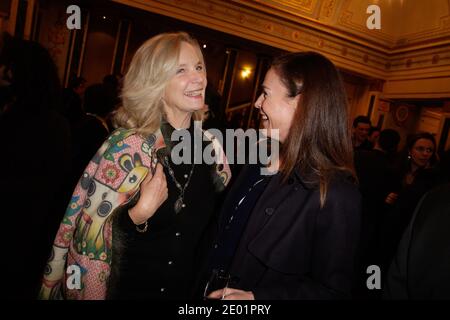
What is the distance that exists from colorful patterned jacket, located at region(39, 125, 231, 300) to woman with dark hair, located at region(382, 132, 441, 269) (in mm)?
2304

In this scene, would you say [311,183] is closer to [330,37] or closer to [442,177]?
[442,177]

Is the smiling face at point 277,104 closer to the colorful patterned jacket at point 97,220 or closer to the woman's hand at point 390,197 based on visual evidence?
the colorful patterned jacket at point 97,220

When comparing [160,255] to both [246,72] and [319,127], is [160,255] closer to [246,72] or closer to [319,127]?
[319,127]

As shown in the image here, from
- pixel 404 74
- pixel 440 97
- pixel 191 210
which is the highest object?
pixel 404 74

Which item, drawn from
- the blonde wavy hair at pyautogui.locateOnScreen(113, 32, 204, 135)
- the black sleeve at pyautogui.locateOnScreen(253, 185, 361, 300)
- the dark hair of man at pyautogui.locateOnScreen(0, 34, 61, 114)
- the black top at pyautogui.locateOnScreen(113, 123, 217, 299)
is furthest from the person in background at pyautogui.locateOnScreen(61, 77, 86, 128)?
the black sleeve at pyautogui.locateOnScreen(253, 185, 361, 300)

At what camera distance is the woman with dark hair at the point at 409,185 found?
3039mm

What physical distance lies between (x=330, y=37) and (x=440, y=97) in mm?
3403

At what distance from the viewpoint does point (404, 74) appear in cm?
961

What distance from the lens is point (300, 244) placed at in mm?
1294

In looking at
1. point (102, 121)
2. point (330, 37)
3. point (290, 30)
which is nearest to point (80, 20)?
point (290, 30)

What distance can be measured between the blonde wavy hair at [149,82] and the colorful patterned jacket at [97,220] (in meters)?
0.12

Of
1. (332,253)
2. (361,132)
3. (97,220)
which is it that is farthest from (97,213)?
(361,132)

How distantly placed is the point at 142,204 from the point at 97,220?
0.24 meters

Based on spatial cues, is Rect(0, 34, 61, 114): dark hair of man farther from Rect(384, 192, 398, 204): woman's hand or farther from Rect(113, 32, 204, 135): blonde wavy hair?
Rect(384, 192, 398, 204): woman's hand
